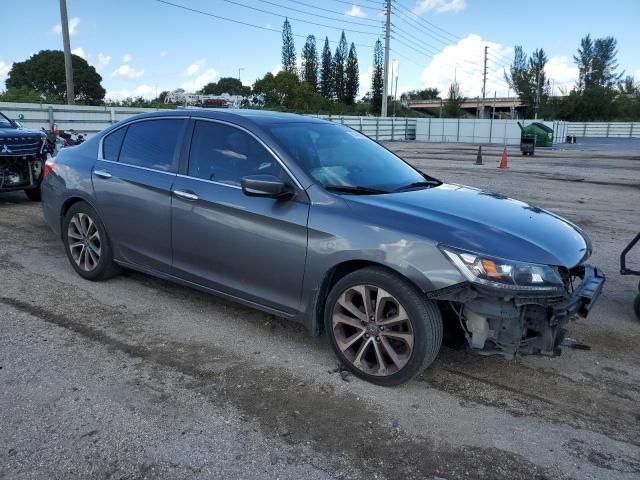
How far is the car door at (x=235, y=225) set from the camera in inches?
149

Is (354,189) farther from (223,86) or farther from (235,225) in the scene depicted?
(223,86)

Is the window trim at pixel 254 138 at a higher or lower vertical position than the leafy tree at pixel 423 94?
lower

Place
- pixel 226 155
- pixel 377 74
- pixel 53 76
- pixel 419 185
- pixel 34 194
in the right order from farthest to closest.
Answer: pixel 377 74 < pixel 53 76 < pixel 34 194 < pixel 419 185 < pixel 226 155

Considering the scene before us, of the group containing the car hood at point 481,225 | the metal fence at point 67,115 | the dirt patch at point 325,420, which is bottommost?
the dirt patch at point 325,420

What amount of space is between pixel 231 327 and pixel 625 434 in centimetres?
274

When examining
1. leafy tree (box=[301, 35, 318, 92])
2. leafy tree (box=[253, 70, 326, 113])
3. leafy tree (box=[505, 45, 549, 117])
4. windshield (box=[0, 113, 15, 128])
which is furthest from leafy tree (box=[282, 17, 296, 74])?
windshield (box=[0, 113, 15, 128])

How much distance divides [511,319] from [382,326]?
0.76 metres

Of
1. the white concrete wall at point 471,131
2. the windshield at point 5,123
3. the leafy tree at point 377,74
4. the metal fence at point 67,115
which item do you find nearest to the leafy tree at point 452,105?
the leafy tree at point 377,74

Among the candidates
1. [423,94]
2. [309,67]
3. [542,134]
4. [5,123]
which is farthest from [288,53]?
[5,123]

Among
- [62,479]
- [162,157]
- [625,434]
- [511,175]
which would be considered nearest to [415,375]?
[625,434]

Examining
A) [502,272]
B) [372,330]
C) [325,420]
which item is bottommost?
[325,420]

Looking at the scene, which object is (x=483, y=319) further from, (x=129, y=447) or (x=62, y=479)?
(x=62, y=479)

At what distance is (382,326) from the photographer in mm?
3480

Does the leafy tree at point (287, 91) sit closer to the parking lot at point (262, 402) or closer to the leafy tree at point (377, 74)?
the leafy tree at point (377, 74)
